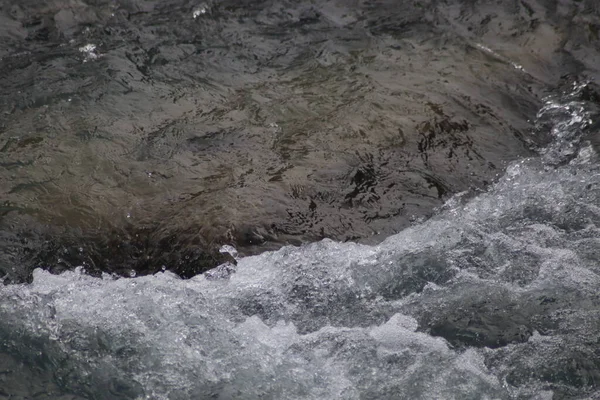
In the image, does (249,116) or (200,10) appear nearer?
(249,116)

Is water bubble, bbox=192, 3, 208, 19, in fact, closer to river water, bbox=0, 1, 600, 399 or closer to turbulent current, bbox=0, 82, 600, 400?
river water, bbox=0, 1, 600, 399

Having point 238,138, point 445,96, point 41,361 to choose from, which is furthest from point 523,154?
point 41,361

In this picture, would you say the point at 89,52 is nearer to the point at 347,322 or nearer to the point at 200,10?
Answer: the point at 200,10

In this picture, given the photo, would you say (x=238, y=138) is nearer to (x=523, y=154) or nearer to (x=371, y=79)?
(x=371, y=79)

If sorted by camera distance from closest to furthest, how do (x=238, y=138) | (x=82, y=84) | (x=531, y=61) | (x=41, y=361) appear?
1. (x=41, y=361)
2. (x=238, y=138)
3. (x=82, y=84)
4. (x=531, y=61)

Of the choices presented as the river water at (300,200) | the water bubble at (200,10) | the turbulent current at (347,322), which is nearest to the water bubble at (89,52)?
Answer: the river water at (300,200)

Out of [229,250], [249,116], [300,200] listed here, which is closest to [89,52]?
[249,116]
